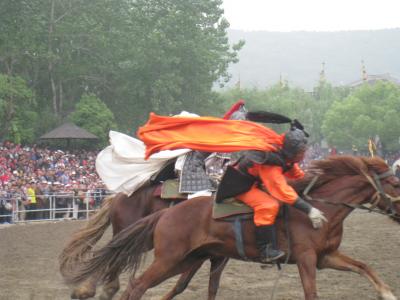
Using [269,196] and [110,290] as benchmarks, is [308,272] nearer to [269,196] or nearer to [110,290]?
[269,196]

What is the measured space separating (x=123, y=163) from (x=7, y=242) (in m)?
6.21

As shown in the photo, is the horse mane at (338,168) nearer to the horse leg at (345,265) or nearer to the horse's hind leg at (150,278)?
the horse leg at (345,265)

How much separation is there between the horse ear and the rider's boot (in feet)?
3.56

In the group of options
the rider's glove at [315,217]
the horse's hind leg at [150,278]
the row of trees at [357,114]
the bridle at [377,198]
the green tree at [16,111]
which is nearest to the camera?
the rider's glove at [315,217]

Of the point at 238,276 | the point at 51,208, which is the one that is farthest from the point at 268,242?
the point at 51,208

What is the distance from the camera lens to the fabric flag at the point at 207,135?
21.7ft

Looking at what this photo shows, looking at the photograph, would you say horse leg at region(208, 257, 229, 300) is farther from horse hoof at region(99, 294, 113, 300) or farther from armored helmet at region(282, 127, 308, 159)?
armored helmet at region(282, 127, 308, 159)

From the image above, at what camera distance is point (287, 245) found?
21.3 ft

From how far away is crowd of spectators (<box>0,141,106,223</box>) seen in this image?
62.4 ft

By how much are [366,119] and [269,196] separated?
174 ft

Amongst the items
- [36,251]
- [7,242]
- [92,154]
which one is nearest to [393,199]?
[36,251]

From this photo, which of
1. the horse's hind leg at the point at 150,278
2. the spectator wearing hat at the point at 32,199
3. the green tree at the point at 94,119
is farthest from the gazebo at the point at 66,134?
the horse's hind leg at the point at 150,278

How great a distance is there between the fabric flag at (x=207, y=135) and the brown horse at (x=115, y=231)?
4.34 ft

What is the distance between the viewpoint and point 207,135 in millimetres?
6902
